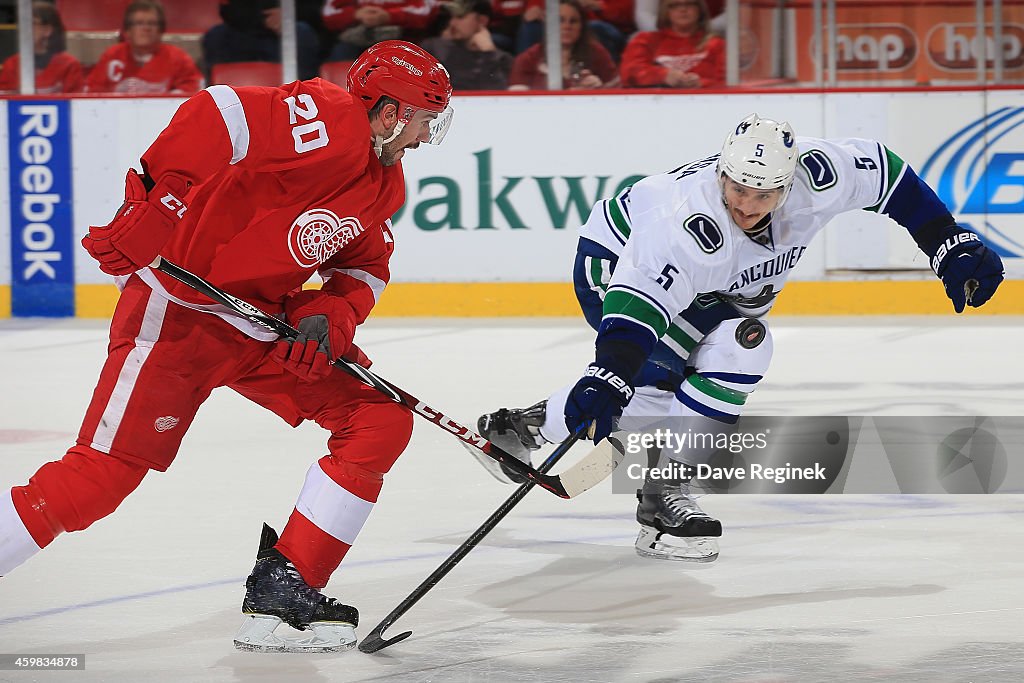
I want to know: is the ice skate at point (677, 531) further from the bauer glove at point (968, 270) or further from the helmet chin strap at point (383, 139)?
the helmet chin strap at point (383, 139)

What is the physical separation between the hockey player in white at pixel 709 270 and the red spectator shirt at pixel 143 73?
4547 mm

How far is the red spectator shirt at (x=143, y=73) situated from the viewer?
765cm

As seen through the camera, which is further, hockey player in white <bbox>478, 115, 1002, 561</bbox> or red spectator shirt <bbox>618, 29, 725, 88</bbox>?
red spectator shirt <bbox>618, 29, 725, 88</bbox>

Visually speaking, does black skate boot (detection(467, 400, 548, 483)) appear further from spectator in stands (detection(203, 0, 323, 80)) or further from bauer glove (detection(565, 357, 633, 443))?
spectator in stands (detection(203, 0, 323, 80))

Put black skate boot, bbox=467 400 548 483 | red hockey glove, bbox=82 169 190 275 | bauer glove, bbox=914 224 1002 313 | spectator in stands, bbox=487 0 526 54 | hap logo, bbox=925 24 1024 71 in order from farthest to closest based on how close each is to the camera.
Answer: spectator in stands, bbox=487 0 526 54 < hap logo, bbox=925 24 1024 71 < black skate boot, bbox=467 400 548 483 < bauer glove, bbox=914 224 1002 313 < red hockey glove, bbox=82 169 190 275

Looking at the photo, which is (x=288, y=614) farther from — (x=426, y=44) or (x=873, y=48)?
(x=873, y=48)

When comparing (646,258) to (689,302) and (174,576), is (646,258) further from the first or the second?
(174,576)

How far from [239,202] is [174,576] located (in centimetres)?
85

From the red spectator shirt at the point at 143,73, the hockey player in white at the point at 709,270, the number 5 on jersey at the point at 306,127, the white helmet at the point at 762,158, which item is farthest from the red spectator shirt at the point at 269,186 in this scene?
the red spectator shirt at the point at 143,73

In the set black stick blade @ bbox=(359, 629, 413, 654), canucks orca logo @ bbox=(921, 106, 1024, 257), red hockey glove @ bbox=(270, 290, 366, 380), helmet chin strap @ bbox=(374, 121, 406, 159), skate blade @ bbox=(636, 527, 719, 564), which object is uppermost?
canucks orca logo @ bbox=(921, 106, 1024, 257)

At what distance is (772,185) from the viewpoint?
2924 millimetres

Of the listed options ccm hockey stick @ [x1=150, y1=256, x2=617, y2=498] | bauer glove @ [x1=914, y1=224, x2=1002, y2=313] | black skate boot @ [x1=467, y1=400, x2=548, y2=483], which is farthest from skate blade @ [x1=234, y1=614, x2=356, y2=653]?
bauer glove @ [x1=914, y1=224, x2=1002, y2=313]

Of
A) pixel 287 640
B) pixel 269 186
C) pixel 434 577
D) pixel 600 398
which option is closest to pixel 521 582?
pixel 434 577

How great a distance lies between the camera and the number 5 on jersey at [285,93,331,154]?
2492mm
